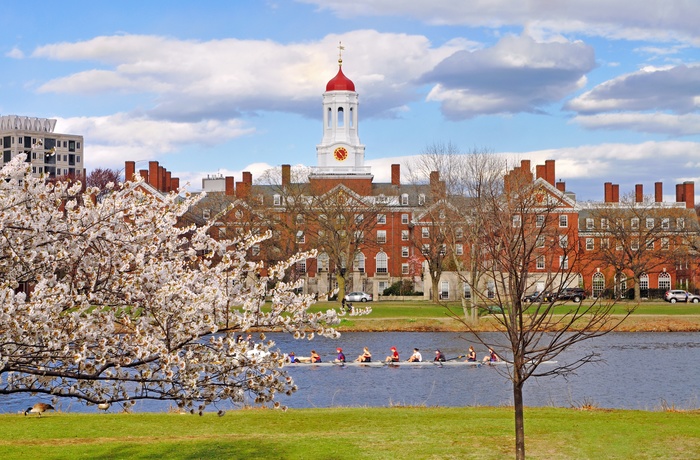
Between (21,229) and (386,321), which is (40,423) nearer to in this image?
(21,229)

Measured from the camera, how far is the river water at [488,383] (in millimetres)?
33344

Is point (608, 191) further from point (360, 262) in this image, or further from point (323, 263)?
point (323, 263)

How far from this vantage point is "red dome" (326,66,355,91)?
108m

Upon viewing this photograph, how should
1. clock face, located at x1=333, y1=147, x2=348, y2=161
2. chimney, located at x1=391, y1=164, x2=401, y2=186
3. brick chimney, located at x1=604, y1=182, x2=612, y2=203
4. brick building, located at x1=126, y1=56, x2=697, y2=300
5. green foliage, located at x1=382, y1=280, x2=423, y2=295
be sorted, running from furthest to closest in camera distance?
brick chimney, located at x1=604, y1=182, x2=612, y2=203, chimney, located at x1=391, y1=164, x2=401, y2=186, clock face, located at x1=333, y1=147, x2=348, y2=161, green foliage, located at x1=382, y1=280, x2=423, y2=295, brick building, located at x1=126, y1=56, x2=697, y2=300

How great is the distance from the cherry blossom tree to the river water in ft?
49.8

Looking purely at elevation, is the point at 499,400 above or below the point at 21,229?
below

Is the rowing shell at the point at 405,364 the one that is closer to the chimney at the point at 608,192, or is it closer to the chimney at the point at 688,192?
the chimney at the point at 608,192

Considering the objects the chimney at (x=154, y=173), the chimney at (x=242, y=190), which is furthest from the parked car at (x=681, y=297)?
the chimney at (x=154, y=173)

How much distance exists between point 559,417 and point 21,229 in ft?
53.3

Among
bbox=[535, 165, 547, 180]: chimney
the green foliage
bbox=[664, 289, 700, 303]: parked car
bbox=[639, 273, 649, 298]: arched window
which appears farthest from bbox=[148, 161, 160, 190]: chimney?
bbox=[664, 289, 700, 303]: parked car

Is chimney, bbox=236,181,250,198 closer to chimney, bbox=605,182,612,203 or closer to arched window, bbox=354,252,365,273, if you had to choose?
arched window, bbox=354,252,365,273

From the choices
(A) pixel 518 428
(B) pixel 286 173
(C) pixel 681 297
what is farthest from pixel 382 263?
(A) pixel 518 428

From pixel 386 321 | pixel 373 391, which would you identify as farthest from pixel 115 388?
pixel 386 321

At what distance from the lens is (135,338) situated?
11.9 m
